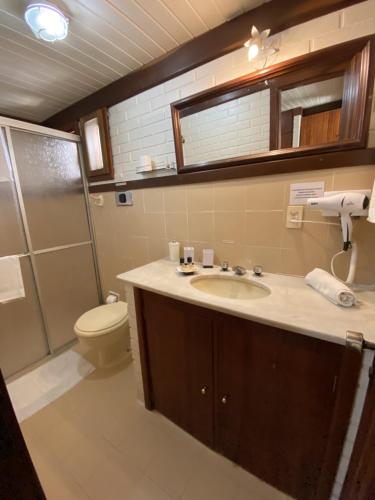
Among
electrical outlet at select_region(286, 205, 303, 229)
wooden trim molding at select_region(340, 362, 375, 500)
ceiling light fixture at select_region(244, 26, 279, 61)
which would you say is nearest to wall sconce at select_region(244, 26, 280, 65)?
ceiling light fixture at select_region(244, 26, 279, 61)

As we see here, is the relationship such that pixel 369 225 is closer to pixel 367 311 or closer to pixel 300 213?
pixel 300 213

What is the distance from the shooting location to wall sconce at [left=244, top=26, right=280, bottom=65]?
1.02m

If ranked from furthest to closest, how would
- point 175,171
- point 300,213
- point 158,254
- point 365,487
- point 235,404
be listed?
point 158,254 → point 175,171 → point 300,213 → point 235,404 → point 365,487

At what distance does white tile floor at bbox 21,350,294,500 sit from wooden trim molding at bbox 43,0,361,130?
2.20 m

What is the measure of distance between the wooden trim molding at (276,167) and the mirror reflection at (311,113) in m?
0.08

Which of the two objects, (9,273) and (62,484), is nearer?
(62,484)

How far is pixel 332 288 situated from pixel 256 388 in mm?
529

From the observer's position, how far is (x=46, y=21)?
1017 mm

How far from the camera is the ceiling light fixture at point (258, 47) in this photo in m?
1.02

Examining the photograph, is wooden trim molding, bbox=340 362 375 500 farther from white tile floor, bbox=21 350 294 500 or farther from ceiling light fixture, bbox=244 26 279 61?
ceiling light fixture, bbox=244 26 279 61

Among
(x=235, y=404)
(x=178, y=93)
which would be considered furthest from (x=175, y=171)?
(x=235, y=404)

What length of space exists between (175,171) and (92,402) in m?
1.72

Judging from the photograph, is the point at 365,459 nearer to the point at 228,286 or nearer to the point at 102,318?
the point at 228,286

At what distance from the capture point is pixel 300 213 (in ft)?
3.65
